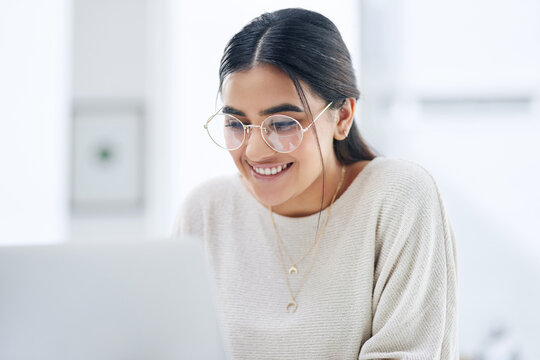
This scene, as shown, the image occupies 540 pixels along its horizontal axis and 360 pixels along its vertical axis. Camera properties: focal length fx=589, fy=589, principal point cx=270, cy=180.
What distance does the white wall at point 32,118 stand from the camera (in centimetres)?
222

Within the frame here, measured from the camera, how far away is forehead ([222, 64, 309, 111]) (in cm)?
114

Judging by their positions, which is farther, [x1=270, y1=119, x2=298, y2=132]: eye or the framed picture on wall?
the framed picture on wall

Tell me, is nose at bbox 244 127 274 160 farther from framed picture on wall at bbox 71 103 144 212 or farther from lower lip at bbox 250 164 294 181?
framed picture on wall at bbox 71 103 144 212

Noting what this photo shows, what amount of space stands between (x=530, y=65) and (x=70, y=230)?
235 cm

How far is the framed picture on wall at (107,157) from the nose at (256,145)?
80.2 inches

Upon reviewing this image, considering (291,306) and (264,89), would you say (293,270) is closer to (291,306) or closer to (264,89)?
(291,306)

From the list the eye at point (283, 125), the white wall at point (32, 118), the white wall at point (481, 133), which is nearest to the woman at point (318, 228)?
the eye at point (283, 125)

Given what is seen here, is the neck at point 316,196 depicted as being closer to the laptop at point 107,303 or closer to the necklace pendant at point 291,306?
the necklace pendant at point 291,306

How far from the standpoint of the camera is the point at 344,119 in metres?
1.29

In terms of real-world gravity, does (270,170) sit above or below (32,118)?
below

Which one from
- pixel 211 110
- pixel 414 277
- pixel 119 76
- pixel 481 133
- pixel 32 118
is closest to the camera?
pixel 414 277

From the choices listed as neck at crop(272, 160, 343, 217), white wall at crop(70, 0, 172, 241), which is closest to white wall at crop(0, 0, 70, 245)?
white wall at crop(70, 0, 172, 241)

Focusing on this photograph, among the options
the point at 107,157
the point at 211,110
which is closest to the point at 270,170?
the point at 211,110

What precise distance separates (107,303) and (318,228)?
2.32 ft
